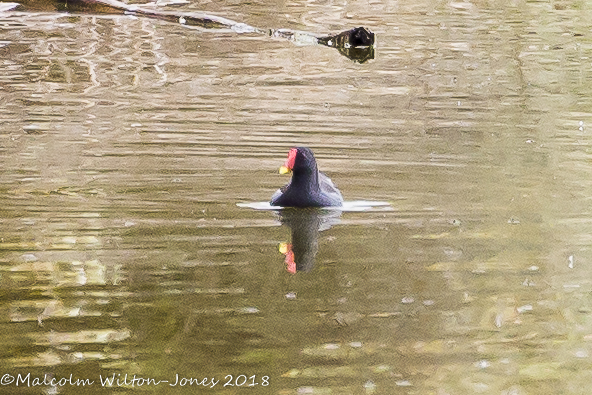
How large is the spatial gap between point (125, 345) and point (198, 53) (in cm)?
1005

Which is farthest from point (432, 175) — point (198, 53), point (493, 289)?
point (198, 53)

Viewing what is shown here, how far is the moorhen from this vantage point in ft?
28.6

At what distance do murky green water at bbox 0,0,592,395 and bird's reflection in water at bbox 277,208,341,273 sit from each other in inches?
0.9

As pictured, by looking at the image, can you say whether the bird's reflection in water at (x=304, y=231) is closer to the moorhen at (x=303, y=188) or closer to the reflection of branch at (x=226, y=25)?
the moorhen at (x=303, y=188)

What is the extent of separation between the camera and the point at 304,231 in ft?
27.5

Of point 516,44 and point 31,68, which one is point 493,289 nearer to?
point 31,68

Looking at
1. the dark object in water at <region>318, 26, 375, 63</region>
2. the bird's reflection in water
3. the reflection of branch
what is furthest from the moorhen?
the dark object in water at <region>318, 26, 375, 63</region>

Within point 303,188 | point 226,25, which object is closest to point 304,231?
point 303,188

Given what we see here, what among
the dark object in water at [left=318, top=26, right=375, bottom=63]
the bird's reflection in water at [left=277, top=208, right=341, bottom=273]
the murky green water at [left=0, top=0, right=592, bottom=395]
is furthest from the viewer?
the dark object in water at [left=318, top=26, right=375, bottom=63]

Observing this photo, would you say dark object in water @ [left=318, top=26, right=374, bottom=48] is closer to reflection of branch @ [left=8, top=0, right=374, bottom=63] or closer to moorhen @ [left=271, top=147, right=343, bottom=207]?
reflection of branch @ [left=8, top=0, right=374, bottom=63]

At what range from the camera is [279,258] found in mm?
7684

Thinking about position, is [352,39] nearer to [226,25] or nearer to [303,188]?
[226,25]

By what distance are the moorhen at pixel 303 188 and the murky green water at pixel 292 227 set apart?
13cm

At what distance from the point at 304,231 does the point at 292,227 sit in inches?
4.7
